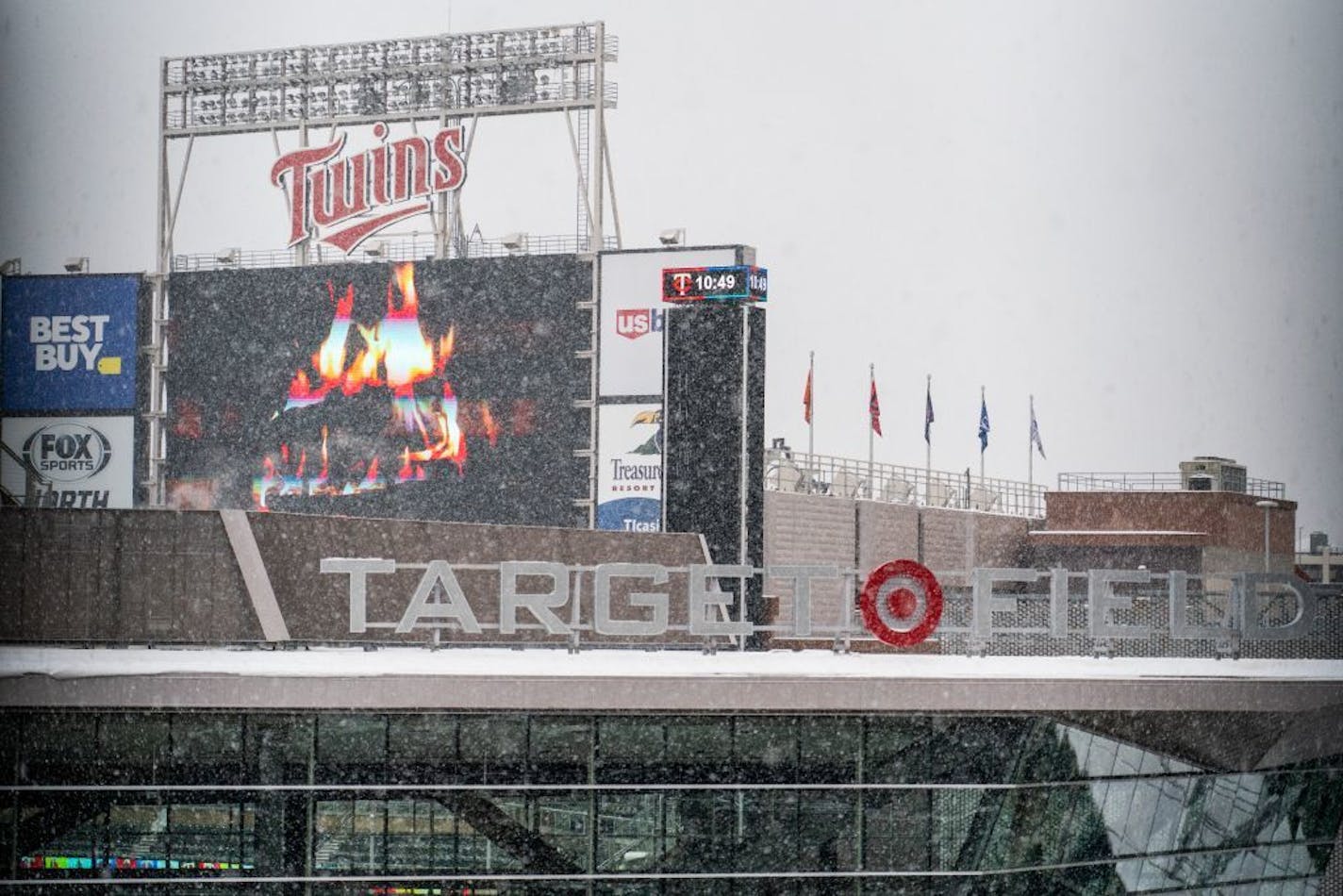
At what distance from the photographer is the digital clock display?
105 feet

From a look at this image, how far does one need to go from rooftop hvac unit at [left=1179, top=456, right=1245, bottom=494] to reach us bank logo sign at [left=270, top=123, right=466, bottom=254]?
31.1m

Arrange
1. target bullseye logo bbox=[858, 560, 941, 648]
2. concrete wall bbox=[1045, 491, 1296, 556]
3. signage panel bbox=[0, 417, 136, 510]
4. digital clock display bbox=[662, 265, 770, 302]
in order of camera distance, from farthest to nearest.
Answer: concrete wall bbox=[1045, 491, 1296, 556]
signage panel bbox=[0, 417, 136, 510]
digital clock display bbox=[662, 265, 770, 302]
target bullseye logo bbox=[858, 560, 941, 648]

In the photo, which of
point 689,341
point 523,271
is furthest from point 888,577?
point 523,271

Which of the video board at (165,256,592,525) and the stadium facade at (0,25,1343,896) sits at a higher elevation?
the video board at (165,256,592,525)

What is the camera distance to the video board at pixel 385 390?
44688mm

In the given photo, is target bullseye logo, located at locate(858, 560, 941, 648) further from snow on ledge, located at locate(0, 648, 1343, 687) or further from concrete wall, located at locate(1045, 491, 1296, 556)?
concrete wall, located at locate(1045, 491, 1296, 556)

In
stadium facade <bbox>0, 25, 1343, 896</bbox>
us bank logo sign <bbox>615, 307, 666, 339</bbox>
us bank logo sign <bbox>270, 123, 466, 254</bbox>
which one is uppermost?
us bank logo sign <bbox>270, 123, 466, 254</bbox>

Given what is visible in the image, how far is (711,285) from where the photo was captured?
32344mm

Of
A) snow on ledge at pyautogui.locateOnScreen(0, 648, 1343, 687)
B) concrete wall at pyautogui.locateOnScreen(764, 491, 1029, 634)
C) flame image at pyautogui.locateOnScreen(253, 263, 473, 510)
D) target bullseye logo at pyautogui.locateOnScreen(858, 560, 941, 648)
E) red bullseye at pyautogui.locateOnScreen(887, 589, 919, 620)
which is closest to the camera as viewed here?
snow on ledge at pyautogui.locateOnScreen(0, 648, 1343, 687)

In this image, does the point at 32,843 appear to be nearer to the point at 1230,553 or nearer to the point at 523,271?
the point at 523,271

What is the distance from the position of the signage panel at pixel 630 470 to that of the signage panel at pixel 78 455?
11.1 meters

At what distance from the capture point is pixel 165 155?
5309 centimetres

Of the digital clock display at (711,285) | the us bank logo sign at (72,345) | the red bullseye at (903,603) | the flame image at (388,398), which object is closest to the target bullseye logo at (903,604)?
the red bullseye at (903,603)

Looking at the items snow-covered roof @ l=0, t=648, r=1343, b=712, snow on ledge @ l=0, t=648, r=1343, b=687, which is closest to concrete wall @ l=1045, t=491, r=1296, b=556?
snow on ledge @ l=0, t=648, r=1343, b=687
